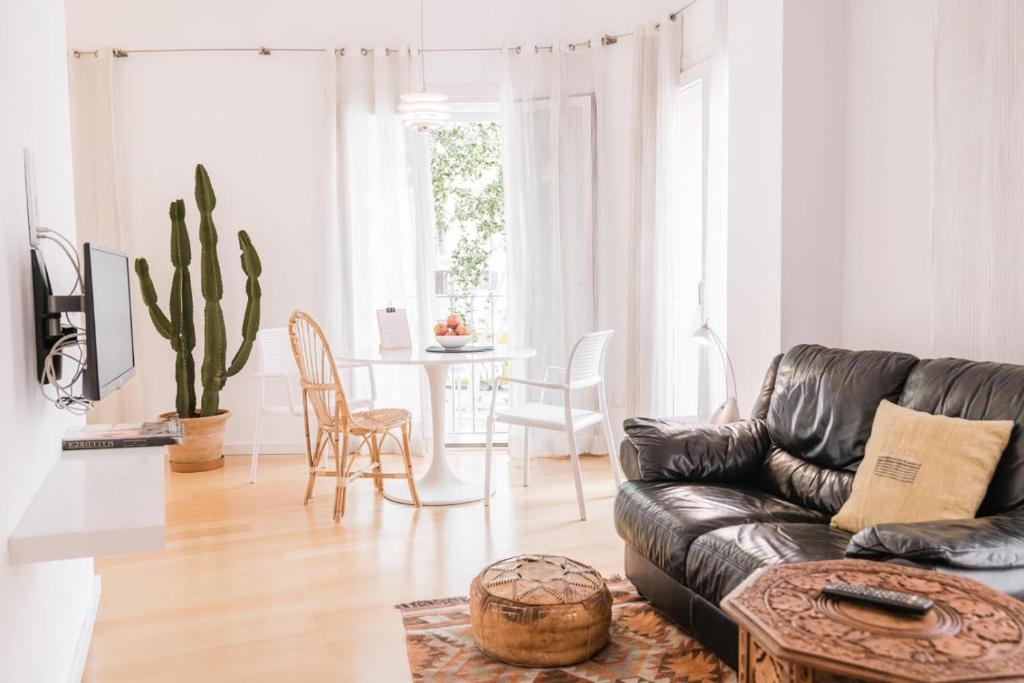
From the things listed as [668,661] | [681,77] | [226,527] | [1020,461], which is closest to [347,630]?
[668,661]

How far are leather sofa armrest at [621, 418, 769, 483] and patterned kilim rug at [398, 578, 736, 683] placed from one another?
48cm

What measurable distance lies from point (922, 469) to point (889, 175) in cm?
147

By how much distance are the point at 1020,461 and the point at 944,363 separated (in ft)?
1.56

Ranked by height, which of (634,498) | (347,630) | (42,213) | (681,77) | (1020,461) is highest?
(681,77)

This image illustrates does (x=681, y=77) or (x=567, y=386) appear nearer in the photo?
(x=567, y=386)

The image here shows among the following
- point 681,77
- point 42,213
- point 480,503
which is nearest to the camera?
point 42,213

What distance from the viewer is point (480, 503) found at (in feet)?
14.6

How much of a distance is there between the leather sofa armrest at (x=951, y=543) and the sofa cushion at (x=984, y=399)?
229 mm

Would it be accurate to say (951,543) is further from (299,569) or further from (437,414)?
(437,414)

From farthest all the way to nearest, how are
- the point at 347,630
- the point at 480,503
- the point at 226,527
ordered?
the point at 480,503 < the point at 226,527 < the point at 347,630

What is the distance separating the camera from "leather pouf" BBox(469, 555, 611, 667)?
8.41ft

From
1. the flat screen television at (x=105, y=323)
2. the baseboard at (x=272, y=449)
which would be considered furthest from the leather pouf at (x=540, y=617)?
the baseboard at (x=272, y=449)

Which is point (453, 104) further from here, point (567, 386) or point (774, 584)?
point (774, 584)

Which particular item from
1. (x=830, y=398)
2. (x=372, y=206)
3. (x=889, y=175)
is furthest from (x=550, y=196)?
(x=830, y=398)
